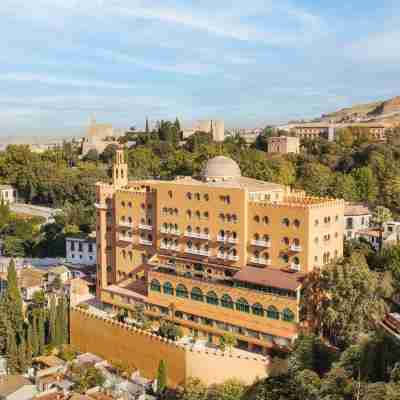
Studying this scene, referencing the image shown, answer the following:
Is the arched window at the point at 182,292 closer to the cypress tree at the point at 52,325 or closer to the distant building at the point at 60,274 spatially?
the cypress tree at the point at 52,325

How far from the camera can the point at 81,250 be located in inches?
2082

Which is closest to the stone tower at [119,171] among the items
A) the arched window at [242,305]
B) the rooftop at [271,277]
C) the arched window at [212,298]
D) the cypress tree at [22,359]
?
the arched window at [212,298]

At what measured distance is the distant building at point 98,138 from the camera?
327 ft

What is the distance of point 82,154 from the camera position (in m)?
99.5

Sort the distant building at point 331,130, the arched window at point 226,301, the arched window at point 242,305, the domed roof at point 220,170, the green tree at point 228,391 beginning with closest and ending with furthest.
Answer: the green tree at point 228,391 < the arched window at point 242,305 < the arched window at point 226,301 < the domed roof at point 220,170 < the distant building at point 331,130

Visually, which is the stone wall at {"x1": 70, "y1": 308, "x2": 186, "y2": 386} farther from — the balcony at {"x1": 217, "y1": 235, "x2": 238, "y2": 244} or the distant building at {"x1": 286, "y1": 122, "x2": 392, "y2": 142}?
the distant building at {"x1": 286, "y1": 122, "x2": 392, "y2": 142}

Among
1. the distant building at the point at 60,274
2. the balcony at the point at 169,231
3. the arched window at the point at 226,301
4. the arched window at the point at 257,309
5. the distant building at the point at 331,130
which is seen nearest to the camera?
the arched window at the point at 257,309

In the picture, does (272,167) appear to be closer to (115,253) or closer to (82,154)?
(115,253)

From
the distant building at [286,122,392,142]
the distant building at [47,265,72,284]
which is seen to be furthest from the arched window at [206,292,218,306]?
the distant building at [286,122,392,142]

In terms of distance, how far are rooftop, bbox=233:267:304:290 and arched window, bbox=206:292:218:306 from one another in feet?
6.57

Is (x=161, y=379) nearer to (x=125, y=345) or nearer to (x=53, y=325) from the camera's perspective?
(x=125, y=345)

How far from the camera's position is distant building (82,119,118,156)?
99.6 meters

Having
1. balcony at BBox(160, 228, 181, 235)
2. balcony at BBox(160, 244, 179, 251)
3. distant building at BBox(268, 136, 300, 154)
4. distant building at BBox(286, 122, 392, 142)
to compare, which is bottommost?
balcony at BBox(160, 244, 179, 251)

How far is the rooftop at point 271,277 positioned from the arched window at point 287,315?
1398 mm
